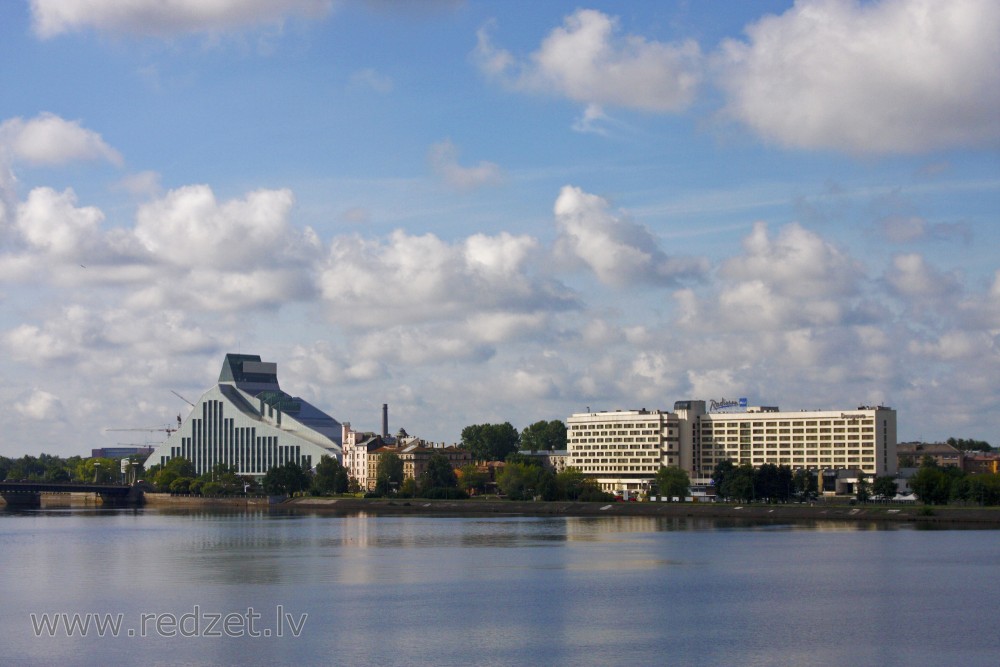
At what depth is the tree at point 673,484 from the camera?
388 feet

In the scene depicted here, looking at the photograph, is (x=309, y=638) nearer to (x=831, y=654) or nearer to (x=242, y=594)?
(x=242, y=594)

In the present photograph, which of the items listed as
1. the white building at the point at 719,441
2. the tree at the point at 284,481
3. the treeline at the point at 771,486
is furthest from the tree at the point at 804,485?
the tree at the point at 284,481

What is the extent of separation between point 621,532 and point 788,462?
56.6 metres

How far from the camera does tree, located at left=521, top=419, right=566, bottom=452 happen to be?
617 ft

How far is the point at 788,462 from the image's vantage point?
13500 centimetres

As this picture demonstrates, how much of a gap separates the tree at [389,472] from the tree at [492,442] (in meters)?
27.3

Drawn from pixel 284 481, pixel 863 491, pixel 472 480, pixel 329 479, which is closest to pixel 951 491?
pixel 863 491

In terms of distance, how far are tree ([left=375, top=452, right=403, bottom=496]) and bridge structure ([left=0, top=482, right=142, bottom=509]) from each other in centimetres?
3268

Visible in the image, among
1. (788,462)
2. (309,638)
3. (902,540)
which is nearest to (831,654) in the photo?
(309,638)

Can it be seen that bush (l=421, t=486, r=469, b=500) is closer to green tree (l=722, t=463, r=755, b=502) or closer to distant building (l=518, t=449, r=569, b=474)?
distant building (l=518, t=449, r=569, b=474)

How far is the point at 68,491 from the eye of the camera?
494 ft

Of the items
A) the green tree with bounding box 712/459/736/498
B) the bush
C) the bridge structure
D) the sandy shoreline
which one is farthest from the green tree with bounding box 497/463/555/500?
the bridge structure

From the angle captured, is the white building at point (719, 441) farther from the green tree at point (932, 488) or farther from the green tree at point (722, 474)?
the green tree at point (932, 488)

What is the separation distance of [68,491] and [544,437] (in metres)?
67.8
